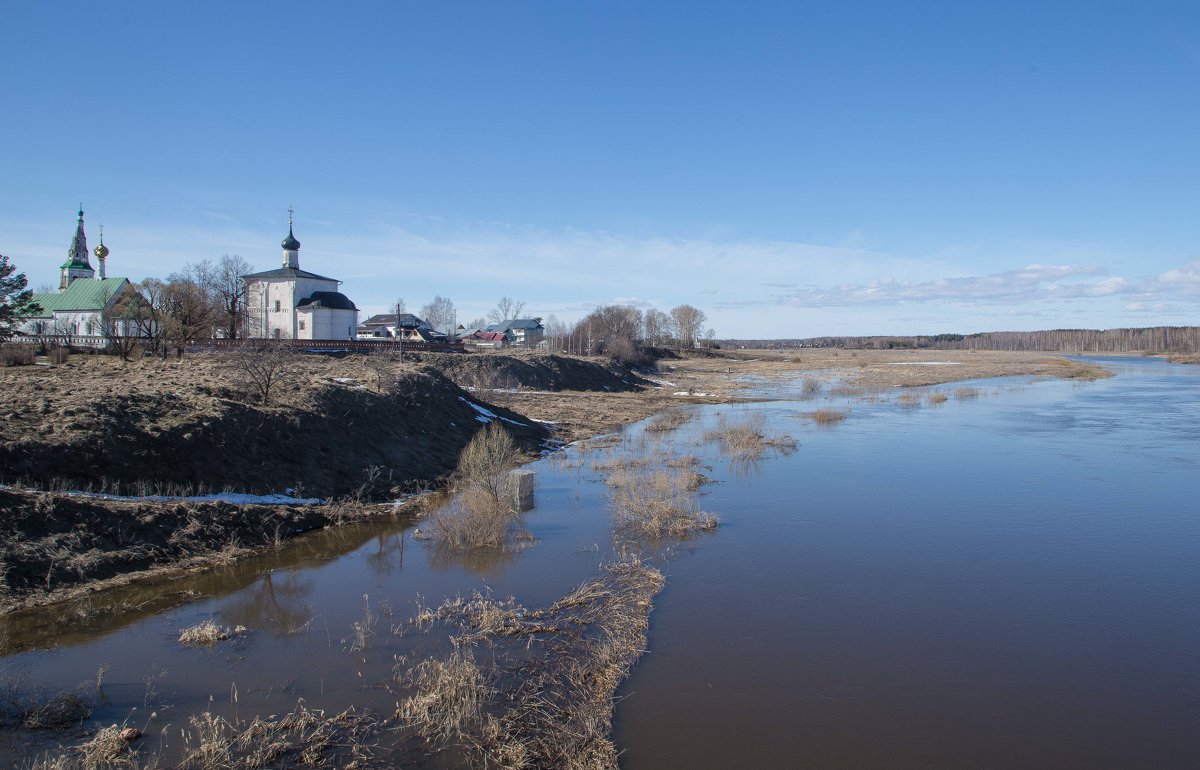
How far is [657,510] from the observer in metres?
14.5

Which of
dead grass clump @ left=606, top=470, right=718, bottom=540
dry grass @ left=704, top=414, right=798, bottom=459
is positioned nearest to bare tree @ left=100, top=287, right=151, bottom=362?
dead grass clump @ left=606, top=470, right=718, bottom=540

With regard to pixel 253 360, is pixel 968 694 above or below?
below

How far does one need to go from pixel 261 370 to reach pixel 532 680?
1445cm

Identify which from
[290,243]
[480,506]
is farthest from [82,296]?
[480,506]

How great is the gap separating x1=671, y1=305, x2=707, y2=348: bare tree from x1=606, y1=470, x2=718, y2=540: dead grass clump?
112327 millimetres

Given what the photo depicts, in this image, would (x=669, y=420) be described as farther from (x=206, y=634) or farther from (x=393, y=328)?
(x=393, y=328)

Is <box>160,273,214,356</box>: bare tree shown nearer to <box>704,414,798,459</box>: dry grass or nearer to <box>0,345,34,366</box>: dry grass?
<box>0,345,34,366</box>: dry grass

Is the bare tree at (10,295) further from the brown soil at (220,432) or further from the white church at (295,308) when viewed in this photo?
the white church at (295,308)

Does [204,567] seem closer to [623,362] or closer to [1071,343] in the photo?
[623,362]

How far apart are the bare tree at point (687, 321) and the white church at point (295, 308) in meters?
76.1

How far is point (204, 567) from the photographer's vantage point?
11.3 metres

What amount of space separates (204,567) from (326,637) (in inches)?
145

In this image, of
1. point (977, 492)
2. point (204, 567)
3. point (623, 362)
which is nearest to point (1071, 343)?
point (623, 362)

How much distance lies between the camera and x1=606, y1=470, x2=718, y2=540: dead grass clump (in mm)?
A: 13891
